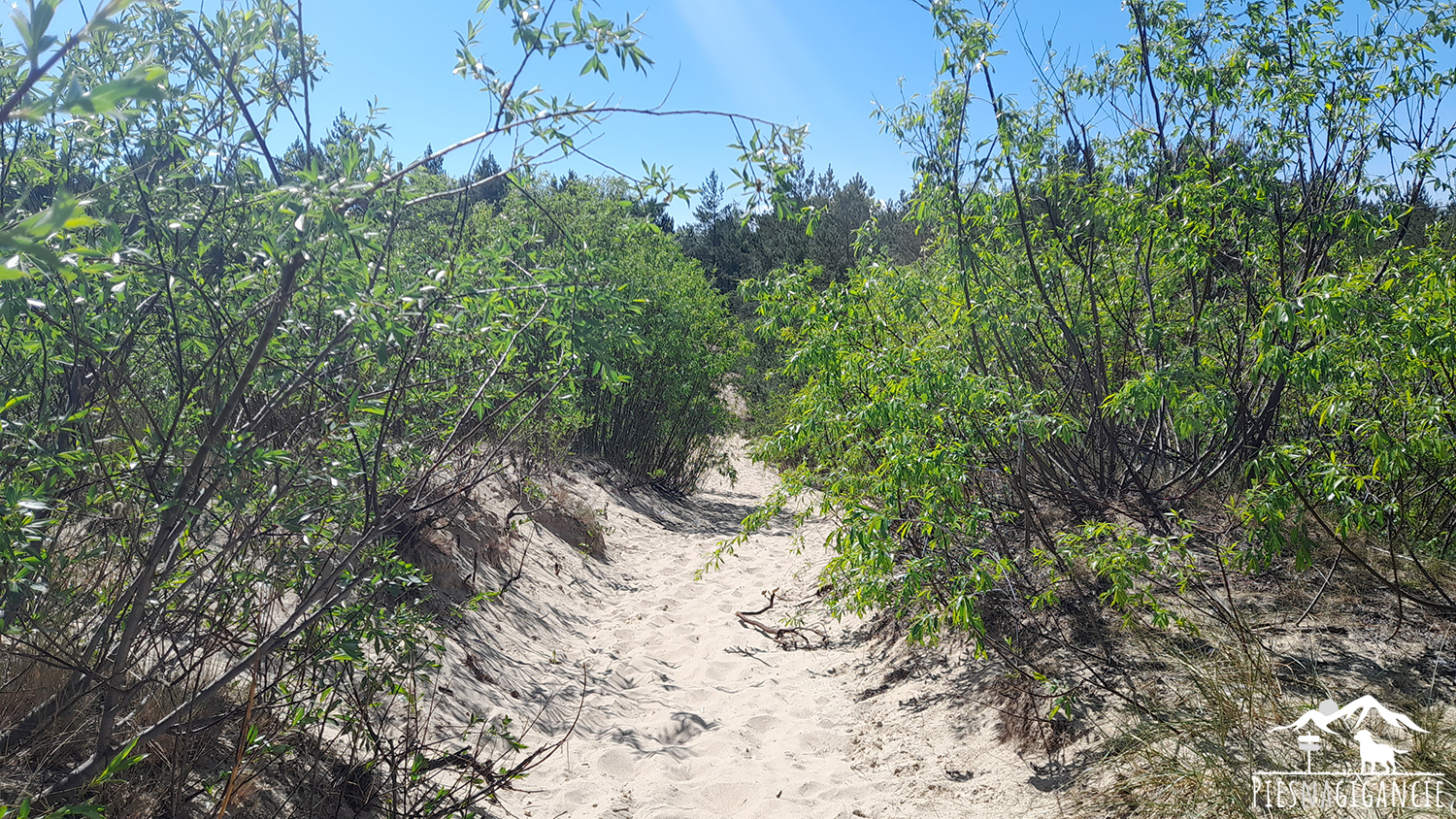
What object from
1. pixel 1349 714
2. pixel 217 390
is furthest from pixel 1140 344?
pixel 217 390

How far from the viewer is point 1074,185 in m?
4.70

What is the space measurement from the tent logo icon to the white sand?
838 millimetres

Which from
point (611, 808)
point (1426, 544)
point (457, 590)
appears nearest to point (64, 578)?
point (611, 808)

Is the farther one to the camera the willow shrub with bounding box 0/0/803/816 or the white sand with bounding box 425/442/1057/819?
the white sand with bounding box 425/442/1057/819

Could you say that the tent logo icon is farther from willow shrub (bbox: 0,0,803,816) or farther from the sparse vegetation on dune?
willow shrub (bbox: 0,0,803,816)

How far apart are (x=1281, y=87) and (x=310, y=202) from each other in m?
4.54

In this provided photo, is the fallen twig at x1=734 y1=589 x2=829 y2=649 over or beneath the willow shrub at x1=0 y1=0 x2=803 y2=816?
beneath

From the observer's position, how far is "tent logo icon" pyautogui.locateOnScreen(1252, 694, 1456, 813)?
2469 millimetres

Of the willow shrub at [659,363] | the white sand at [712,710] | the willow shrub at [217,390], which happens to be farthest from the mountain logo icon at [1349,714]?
the willow shrub at [659,363]

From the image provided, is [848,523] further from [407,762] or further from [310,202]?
[310,202]

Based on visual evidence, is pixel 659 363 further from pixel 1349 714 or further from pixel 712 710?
pixel 1349 714

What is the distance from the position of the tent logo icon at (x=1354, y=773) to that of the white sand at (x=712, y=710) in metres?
0.84

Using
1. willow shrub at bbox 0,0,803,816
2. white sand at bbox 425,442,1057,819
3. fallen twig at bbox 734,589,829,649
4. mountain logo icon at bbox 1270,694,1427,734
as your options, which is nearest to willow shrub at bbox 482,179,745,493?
white sand at bbox 425,442,1057,819

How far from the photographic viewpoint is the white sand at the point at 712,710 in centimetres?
352
